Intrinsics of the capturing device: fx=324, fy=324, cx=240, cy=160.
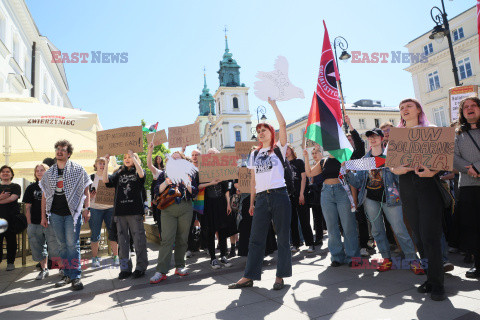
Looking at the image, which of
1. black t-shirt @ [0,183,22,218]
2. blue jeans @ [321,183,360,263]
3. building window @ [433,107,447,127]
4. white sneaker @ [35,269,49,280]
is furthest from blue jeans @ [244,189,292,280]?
building window @ [433,107,447,127]

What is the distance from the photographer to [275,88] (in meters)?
4.21

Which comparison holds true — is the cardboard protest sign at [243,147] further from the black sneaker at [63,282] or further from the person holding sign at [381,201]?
the black sneaker at [63,282]

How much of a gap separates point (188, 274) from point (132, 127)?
242 centimetres

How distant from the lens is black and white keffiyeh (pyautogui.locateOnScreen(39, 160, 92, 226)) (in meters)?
4.59

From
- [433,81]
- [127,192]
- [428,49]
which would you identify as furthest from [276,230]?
[428,49]

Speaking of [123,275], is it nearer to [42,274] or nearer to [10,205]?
[42,274]

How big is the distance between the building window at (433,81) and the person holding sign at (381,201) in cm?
3274

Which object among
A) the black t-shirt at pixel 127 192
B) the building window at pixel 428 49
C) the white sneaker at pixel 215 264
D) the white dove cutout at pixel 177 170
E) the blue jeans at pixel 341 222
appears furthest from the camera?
the building window at pixel 428 49

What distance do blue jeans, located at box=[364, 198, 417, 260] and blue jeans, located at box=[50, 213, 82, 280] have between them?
4137 millimetres

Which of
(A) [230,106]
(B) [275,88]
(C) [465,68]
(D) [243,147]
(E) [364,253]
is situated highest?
(A) [230,106]

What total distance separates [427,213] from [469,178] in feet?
3.20

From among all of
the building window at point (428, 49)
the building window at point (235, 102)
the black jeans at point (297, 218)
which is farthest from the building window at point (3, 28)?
the building window at point (235, 102)

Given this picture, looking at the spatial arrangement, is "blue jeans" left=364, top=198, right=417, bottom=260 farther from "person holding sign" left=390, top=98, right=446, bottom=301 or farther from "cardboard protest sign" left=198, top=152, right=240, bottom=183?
"cardboard protest sign" left=198, top=152, right=240, bottom=183

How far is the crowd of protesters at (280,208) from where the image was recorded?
140 inches
